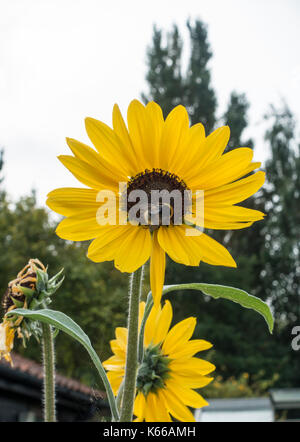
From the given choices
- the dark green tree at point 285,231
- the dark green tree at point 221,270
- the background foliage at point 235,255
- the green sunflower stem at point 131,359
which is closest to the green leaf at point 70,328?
the green sunflower stem at point 131,359

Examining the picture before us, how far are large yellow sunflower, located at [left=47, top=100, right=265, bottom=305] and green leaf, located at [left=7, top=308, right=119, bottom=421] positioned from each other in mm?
49

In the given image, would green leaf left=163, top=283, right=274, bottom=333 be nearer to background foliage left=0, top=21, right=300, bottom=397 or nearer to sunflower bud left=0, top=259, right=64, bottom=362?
sunflower bud left=0, top=259, right=64, bottom=362

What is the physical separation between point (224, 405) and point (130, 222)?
388 cm

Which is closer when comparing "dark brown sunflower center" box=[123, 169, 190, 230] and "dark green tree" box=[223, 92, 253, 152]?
"dark brown sunflower center" box=[123, 169, 190, 230]

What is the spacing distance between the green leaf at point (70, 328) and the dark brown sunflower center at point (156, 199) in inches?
3.4

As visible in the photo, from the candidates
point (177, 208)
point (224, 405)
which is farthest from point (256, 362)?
point (177, 208)

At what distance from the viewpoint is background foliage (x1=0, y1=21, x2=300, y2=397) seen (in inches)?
322

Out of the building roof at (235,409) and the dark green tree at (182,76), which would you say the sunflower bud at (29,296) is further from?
the dark green tree at (182,76)

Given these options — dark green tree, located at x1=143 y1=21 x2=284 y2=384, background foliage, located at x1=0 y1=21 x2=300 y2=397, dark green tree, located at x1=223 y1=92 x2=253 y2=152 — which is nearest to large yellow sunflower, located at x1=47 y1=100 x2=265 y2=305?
background foliage, located at x1=0 y1=21 x2=300 y2=397

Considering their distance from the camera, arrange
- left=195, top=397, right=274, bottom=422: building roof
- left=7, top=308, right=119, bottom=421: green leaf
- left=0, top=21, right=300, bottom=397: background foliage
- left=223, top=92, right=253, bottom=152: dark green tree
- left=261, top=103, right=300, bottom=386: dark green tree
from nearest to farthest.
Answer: left=7, top=308, right=119, bottom=421: green leaf → left=195, top=397, right=274, bottom=422: building roof → left=0, top=21, right=300, bottom=397: background foliage → left=261, top=103, right=300, bottom=386: dark green tree → left=223, top=92, right=253, bottom=152: dark green tree

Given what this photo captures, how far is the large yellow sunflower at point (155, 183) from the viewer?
→ 344mm

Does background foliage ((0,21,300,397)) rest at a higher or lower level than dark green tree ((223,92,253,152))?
lower
